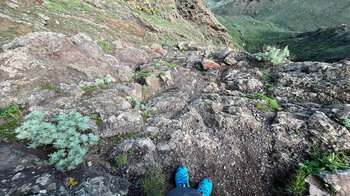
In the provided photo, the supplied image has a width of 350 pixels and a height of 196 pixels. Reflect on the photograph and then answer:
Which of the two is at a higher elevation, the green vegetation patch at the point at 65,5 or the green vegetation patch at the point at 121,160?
the green vegetation patch at the point at 65,5

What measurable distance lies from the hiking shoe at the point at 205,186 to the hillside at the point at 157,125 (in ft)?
0.46

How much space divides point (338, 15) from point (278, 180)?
98880mm

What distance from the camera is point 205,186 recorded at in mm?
2814

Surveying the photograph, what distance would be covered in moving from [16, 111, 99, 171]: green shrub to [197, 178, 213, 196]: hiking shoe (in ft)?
7.59

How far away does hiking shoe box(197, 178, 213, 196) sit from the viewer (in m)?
2.76

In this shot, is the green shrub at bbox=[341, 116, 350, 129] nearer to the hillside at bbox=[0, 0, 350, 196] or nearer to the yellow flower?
the hillside at bbox=[0, 0, 350, 196]

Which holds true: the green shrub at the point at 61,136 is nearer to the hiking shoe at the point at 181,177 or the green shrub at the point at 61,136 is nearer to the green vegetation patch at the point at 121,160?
the green vegetation patch at the point at 121,160

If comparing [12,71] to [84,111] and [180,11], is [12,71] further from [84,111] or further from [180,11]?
[180,11]

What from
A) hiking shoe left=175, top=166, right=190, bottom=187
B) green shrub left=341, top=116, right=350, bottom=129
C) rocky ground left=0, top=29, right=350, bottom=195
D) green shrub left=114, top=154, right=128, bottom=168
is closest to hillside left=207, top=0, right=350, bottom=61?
rocky ground left=0, top=29, right=350, bottom=195

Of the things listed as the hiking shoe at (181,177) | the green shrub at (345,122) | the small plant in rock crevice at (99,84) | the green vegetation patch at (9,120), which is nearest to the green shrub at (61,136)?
the green vegetation patch at (9,120)

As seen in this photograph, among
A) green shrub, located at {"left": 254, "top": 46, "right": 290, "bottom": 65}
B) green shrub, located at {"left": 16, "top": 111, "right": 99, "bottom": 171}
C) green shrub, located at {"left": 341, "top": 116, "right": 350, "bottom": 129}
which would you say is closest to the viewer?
green shrub, located at {"left": 16, "top": 111, "right": 99, "bottom": 171}

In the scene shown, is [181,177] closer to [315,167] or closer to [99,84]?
[315,167]

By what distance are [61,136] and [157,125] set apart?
199 centimetres

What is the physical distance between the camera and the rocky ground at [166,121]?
8.33 feet
